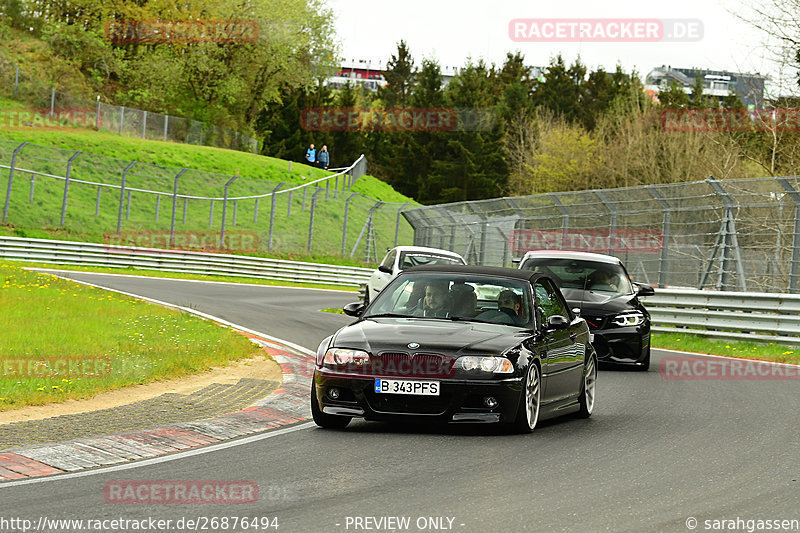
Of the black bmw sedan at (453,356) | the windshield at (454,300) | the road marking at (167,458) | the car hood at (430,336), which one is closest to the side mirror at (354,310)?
the black bmw sedan at (453,356)

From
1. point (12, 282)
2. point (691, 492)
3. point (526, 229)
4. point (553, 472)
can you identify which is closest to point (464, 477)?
point (553, 472)

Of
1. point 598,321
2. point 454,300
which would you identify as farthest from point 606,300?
point 454,300

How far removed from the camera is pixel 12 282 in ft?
76.7

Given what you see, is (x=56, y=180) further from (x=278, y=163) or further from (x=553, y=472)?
(x=553, y=472)

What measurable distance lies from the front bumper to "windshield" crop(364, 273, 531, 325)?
1076 mm

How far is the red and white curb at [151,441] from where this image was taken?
7.48m

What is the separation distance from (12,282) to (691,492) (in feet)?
62.4

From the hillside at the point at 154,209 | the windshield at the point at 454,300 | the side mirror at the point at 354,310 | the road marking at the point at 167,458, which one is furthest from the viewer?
the hillside at the point at 154,209

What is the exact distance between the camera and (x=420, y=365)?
8.95m

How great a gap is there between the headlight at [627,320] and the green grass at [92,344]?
197 inches

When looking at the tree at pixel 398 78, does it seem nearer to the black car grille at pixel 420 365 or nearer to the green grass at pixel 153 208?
the green grass at pixel 153 208

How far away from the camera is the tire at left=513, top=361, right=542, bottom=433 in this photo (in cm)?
923

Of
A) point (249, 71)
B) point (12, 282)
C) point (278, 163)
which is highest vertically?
point (249, 71)

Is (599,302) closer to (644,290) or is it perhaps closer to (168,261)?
(644,290)
